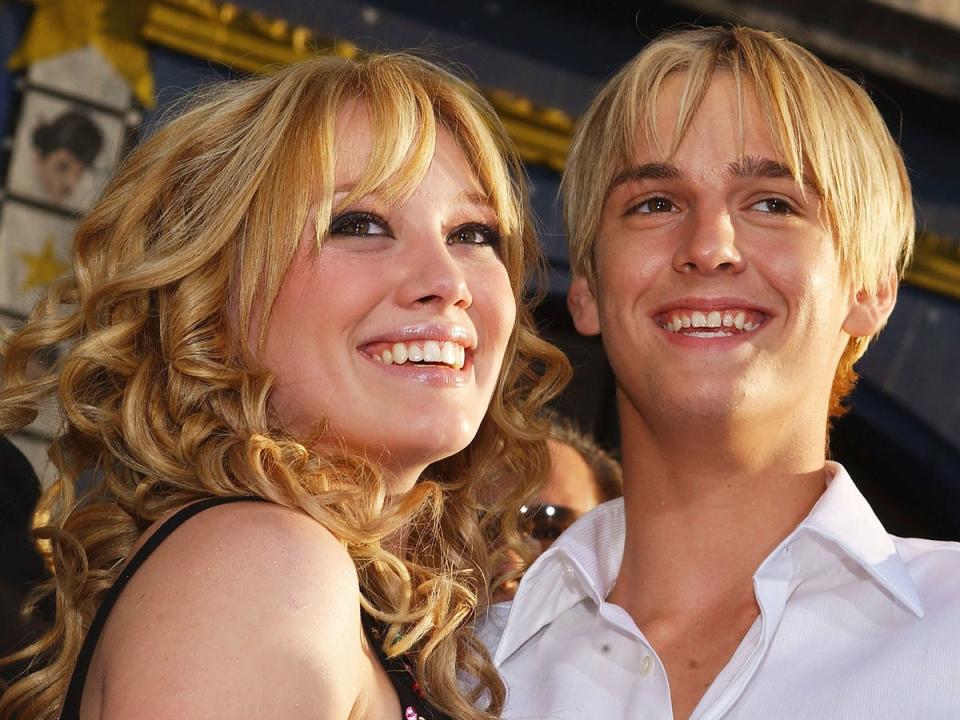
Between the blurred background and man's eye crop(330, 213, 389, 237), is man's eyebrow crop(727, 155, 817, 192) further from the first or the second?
the blurred background

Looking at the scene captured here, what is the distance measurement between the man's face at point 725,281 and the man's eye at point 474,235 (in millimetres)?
343

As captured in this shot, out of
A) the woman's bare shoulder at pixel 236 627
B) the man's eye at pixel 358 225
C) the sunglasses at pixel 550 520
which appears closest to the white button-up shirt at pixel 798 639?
the sunglasses at pixel 550 520

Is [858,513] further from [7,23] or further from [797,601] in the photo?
[7,23]

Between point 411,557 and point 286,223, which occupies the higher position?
point 286,223

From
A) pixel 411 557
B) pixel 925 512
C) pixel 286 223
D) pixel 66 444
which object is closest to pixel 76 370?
pixel 66 444

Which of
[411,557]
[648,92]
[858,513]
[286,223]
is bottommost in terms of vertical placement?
[411,557]

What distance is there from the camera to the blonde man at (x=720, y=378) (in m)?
2.52

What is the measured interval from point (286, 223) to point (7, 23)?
7.01 feet

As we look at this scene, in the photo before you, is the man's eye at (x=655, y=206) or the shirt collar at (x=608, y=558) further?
the man's eye at (x=655, y=206)

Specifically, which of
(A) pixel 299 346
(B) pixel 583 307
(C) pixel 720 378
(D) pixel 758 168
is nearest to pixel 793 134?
(D) pixel 758 168

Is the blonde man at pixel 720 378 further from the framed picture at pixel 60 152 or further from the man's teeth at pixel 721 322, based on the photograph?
the framed picture at pixel 60 152

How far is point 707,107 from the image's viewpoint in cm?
279

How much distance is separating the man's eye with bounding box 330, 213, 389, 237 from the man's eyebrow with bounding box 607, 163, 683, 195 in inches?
27.6

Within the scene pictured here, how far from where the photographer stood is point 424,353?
7.63 ft
